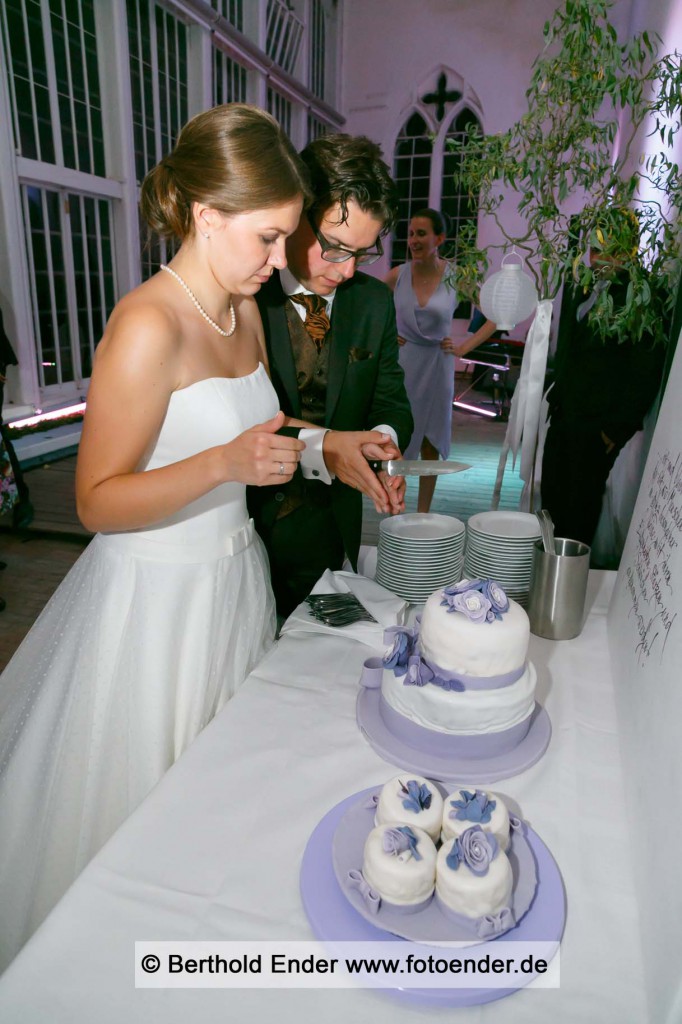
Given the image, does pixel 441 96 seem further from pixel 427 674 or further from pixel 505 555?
pixel 427 674

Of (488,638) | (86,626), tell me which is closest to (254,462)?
(488,638)

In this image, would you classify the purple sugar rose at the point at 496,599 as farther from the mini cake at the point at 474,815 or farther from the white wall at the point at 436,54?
the white wall at the point at 436,54

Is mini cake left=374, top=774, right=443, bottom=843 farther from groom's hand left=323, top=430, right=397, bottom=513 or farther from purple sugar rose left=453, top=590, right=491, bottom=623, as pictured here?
groom's hand left=323, top=430, right=397, bottom=513

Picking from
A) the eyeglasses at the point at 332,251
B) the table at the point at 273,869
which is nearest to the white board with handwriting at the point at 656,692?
the table at the point at 273,869

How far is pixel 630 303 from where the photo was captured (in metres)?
1.72

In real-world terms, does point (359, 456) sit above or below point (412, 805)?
above

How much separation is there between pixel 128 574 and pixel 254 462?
445 mm

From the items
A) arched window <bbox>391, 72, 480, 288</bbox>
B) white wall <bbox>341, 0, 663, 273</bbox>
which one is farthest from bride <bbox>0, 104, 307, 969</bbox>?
arched window <bbox>391, 72, 480, 288</bbox>

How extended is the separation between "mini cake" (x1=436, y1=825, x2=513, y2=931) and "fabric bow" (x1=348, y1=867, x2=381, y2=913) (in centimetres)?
6

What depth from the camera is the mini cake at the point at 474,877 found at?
0.66 metres

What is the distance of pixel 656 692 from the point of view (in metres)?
0.83

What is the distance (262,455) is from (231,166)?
20.3 inches

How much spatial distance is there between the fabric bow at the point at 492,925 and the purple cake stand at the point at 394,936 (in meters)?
0.02

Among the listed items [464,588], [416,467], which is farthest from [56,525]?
[464,588]
